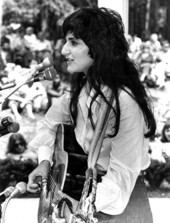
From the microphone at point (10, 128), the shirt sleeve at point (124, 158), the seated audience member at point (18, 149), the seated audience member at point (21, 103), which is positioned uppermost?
the microphone at point (10, 128)

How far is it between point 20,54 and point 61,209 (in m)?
1.73

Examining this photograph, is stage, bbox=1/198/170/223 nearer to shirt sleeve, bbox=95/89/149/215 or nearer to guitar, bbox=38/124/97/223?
guitar, bbox=38/124/97/223

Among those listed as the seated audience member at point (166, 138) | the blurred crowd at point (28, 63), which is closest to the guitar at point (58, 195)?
the blurred crowd at point (28, 63)

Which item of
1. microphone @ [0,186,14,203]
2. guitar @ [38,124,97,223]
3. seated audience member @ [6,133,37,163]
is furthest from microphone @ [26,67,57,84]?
seated audience member @ [6,133,37,163]

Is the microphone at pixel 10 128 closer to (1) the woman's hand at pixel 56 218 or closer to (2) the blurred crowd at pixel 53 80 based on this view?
(1) the woman's hand at pixel 56 218

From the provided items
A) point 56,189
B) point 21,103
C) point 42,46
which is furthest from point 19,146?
point 56,189

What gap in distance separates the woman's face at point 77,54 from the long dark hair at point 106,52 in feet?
0.05

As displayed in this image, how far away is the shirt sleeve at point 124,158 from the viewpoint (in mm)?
1204

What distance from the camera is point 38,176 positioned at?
1368 millimetres

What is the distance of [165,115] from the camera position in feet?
9.07

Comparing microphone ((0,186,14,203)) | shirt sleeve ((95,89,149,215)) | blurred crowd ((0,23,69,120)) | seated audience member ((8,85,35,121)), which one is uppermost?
shirt sleeve ((95,89,149,215))

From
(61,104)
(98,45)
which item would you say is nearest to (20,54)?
(61,104)

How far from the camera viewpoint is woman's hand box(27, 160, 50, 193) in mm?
1354

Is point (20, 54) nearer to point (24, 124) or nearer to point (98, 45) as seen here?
point (24, 124)
